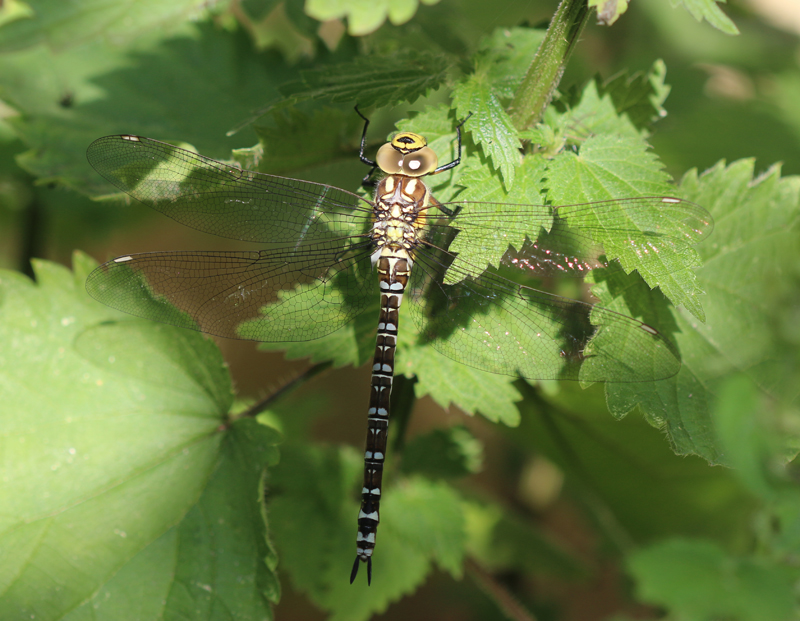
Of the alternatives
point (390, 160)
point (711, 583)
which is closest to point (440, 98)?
point (390, 160)

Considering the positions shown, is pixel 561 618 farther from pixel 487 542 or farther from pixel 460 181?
pixel 460 181

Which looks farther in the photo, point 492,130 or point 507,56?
point 507,56

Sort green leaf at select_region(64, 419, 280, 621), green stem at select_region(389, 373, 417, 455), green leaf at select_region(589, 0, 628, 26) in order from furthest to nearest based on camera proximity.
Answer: green stem at select_region(389, 373, 417, 455)
green leaf at select_region(64, 419, 280, 621)
green leaf at select_region(589, 0, 628, 26)

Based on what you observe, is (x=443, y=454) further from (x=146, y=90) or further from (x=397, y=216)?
(x=146, y=90)

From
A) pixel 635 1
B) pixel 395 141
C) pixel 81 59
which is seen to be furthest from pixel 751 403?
pixel 635 1

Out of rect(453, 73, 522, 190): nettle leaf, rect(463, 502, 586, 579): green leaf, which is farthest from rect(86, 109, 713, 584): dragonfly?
rect(463, 502, 586, 579): green leaf

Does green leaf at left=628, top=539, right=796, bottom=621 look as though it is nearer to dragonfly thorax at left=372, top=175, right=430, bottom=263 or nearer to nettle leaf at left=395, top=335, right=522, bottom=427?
nettle leaf at left=395, top=335, right=522, bottom=427

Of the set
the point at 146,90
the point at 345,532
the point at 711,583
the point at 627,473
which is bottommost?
the point at 711,583
